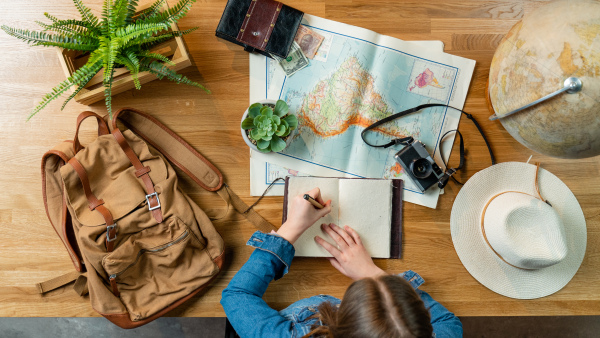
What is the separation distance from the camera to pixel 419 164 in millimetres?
1205

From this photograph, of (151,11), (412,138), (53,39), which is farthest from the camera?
(412,138)

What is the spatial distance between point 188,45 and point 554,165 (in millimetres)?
1261

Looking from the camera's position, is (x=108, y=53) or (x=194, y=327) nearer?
(x=108, y=53)

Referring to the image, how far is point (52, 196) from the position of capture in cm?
114

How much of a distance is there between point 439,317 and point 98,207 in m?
1.05

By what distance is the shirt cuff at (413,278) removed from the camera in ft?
3.84

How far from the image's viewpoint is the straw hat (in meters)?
1.15

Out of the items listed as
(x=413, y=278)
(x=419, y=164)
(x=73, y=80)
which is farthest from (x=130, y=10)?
(x=413, y=278)

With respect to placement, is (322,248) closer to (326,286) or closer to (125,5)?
(326,286)

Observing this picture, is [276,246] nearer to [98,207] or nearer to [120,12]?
[98,207]

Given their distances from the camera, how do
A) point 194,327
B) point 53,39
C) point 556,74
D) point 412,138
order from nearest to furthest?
point 556,74
point 53,39
point 412,138
point 194,327

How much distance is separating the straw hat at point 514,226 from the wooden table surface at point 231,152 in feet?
0.11

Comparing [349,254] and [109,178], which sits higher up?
[109,178]

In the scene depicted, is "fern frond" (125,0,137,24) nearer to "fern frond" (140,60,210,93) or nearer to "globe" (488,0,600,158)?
"fern frond" (140,60,210,93)
